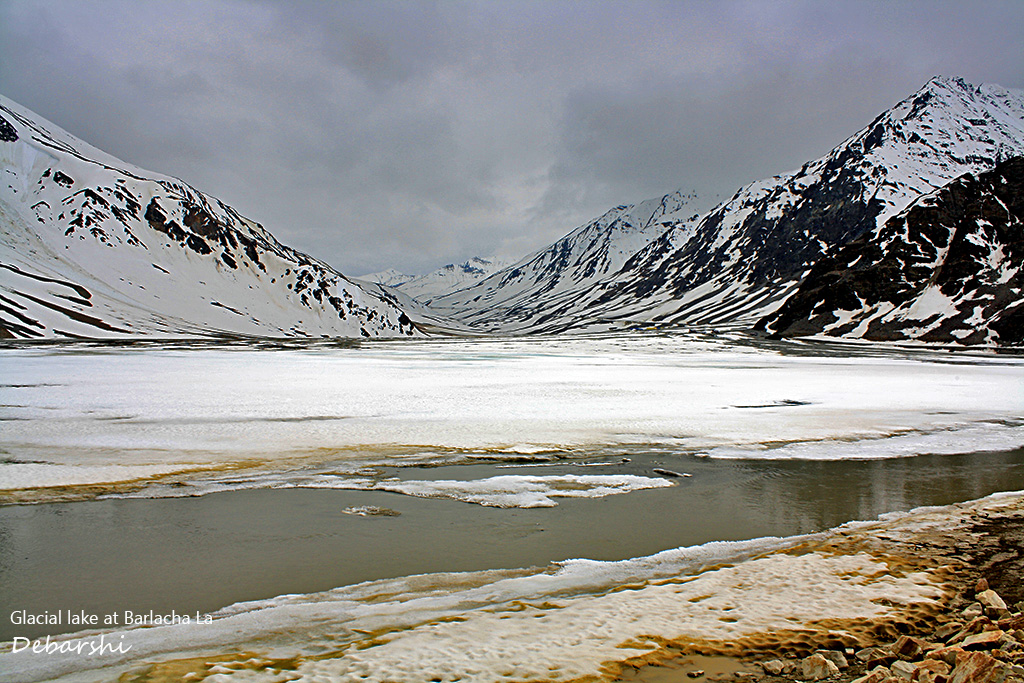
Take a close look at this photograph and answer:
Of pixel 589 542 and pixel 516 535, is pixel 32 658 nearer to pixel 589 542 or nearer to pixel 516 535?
pixel 516 535

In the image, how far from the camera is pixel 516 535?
9.87m

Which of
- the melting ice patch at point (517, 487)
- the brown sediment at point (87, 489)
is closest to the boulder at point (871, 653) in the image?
the melting ice patch at point (517, 487)

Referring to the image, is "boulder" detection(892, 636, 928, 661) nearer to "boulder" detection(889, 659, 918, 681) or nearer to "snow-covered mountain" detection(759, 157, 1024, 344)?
"boulder" detection(889, 659, 918, 681)

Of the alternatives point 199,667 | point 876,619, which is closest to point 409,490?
point 199,667

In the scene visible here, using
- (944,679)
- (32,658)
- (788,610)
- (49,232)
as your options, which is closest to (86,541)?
(32,658)

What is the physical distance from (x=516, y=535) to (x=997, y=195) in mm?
135085

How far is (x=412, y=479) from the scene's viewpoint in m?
13.5

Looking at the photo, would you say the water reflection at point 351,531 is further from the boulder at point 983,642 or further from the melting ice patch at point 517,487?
the boulder at point 983,642

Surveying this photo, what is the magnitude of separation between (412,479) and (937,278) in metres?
117

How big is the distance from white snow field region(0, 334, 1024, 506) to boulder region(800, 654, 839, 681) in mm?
6281

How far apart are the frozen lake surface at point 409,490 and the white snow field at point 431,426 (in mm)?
109

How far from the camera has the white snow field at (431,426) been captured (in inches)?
521

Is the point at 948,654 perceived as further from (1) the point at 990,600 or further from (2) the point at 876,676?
(1) the point at 990,600

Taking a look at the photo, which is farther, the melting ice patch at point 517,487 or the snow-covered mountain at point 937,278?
the snow-covered mountain at point 937,278
